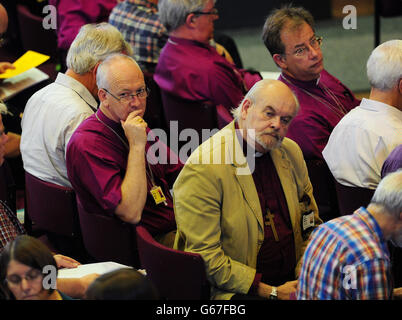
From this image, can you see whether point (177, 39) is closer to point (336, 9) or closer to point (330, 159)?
point (330, 159)

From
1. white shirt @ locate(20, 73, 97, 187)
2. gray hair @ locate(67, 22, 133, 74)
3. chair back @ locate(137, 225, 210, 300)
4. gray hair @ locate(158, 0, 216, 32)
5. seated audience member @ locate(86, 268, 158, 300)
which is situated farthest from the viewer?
gray hair @ locate(158, 0, 216, 32)

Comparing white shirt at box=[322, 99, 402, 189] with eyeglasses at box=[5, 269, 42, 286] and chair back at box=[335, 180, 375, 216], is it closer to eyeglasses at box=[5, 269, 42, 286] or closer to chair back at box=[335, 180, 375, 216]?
chair back at box=[335, 180, 375, 216]

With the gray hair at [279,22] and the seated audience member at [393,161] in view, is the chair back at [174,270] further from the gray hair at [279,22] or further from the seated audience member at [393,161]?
the gray hair at [279,22]

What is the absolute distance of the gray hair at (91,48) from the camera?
3.43 m

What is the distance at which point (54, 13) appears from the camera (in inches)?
211

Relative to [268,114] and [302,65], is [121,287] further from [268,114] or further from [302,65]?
[302,65]

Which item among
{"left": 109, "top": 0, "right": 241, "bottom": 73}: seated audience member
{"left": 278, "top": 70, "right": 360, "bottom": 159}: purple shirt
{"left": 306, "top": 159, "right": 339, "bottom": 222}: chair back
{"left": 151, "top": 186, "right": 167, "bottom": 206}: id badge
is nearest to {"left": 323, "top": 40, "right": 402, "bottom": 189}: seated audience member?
{"left": 306, "top": 159, "right": 339, "bottom": 222}: chair back

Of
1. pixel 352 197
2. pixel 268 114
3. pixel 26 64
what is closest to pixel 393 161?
pixel 352 197

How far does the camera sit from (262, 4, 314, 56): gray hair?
12.4 ft

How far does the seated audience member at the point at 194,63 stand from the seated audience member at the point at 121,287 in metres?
2.41

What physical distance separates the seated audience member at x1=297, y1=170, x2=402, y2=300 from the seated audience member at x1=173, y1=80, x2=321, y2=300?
43 centimetres

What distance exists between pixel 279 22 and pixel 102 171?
1.45 meters

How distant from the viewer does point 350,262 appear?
2209 millimetres

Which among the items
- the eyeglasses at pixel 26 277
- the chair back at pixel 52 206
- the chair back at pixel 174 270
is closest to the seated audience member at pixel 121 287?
the eyeglasses at pixel 26 277
